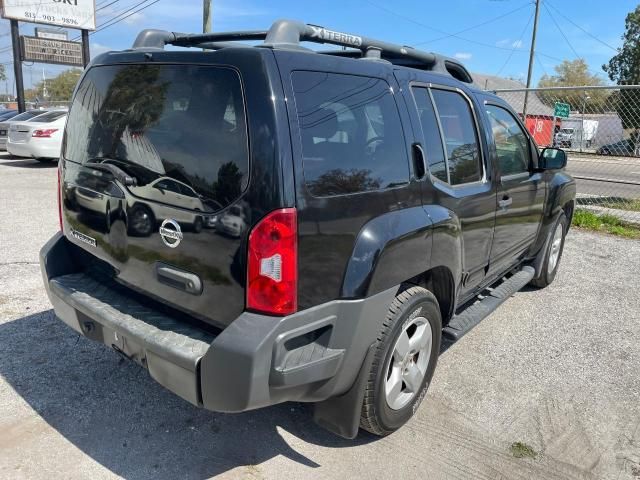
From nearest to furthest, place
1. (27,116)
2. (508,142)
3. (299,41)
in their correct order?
(299,41) → (508,142) → (27,116)

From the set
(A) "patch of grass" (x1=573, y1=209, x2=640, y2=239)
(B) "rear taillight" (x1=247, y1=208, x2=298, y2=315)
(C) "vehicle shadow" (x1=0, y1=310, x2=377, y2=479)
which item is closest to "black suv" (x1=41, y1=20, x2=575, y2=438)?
(B) "rear taillight" (x1=247, y1=208, x2=298, y2=315)

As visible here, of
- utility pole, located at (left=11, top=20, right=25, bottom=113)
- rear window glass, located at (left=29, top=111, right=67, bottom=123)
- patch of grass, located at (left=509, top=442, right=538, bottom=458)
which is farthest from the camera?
utility pole, located at (left=11, top=20, right=25, bottom=113)

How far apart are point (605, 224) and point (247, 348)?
8.23m

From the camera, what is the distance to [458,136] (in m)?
3.43

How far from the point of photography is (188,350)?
2.26m

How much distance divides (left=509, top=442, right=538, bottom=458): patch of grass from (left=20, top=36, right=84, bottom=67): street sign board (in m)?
23.7

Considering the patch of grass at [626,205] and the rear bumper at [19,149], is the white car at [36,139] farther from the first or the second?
the patch of grass at [626,205]

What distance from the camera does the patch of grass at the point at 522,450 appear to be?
2828mm

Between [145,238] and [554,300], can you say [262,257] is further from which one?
[554,300]

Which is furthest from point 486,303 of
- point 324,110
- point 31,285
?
point 31,285

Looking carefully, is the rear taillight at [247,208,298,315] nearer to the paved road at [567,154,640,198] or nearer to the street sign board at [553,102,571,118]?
the street sign board at [553,102,571,118]

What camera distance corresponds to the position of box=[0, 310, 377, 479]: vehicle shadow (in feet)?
8.76

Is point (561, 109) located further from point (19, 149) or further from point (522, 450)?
point (19, 149)

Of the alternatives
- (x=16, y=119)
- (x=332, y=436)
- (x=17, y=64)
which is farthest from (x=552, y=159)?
(x=17, y=64)
